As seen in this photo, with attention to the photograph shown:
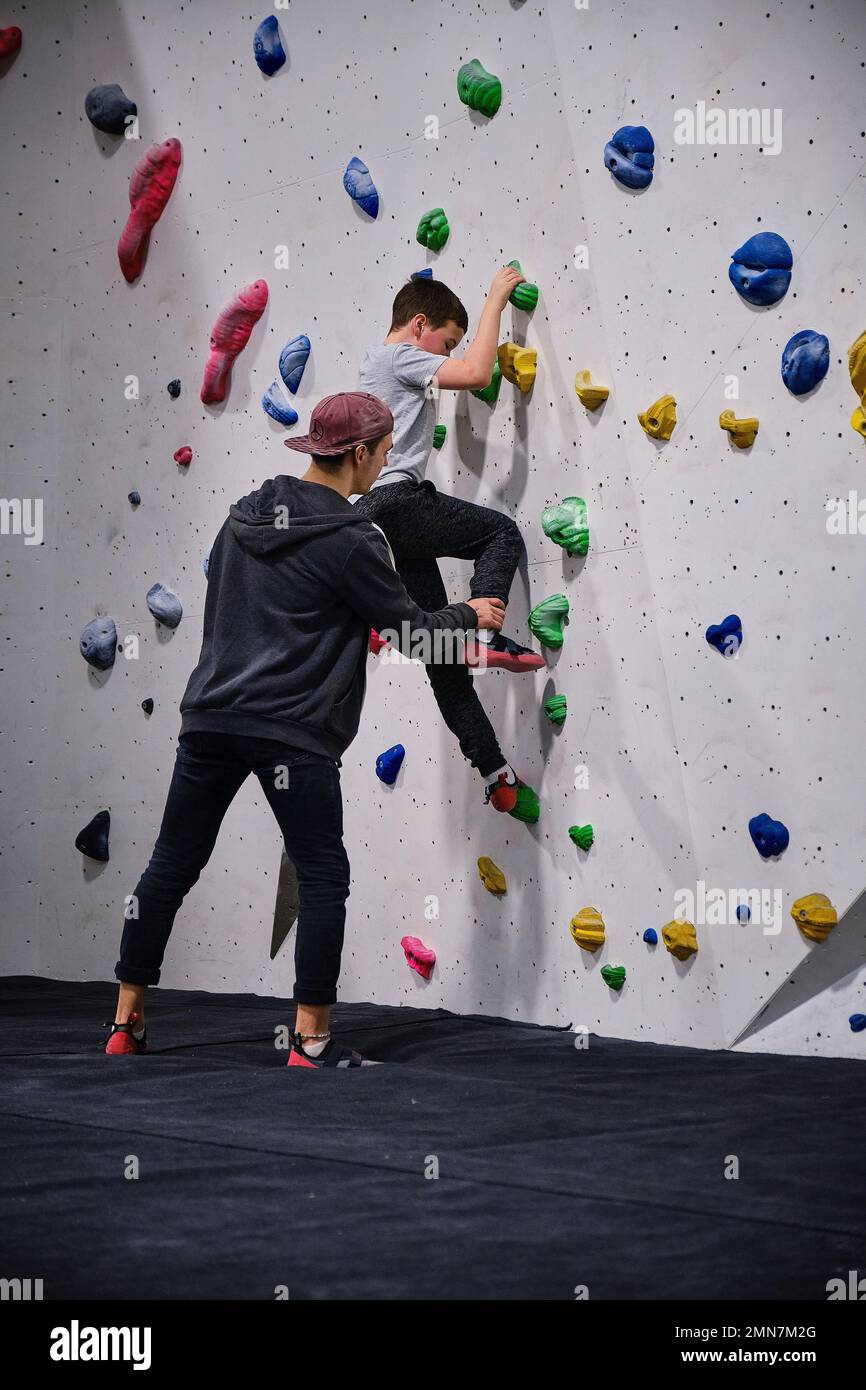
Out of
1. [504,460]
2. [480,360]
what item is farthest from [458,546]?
[480,360]

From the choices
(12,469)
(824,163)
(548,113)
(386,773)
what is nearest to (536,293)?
(548,113)

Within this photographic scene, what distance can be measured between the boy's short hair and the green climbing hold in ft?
3.36

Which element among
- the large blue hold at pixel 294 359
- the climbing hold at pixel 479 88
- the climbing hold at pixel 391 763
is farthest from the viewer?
the large blue hold at pixel 294 359

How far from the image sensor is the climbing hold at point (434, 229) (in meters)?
3.35

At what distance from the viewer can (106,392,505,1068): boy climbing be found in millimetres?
2578

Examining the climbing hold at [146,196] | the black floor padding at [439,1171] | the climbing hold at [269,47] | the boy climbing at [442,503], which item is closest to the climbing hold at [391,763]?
the boy climbing at [442,503]

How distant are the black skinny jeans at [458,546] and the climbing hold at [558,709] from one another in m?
0.14

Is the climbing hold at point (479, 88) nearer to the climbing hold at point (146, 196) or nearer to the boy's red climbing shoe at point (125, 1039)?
the climbing hold at point (146, 196)

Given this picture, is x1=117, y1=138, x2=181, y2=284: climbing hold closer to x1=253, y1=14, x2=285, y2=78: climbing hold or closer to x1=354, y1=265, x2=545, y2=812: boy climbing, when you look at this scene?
x1=253, y1=14, x2=285, y2=78: climbing hold

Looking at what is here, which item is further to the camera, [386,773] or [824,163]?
[386,773]

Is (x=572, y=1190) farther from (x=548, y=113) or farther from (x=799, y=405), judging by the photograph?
(x=548, y=113)

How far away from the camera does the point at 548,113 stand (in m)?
3.14
